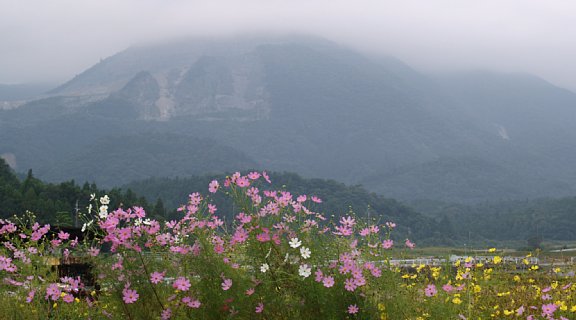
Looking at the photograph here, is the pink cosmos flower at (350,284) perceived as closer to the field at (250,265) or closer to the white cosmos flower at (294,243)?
the field at (250,265)

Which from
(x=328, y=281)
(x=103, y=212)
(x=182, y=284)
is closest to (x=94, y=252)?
(x=103, y=212)

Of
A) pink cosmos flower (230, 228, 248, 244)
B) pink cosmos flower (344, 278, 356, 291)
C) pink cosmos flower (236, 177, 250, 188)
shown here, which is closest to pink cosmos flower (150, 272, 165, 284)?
pink cosmos flower (230, 228, 248, 244)

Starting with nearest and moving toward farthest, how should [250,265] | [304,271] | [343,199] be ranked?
[304,271]
[250,265]
[343,199]

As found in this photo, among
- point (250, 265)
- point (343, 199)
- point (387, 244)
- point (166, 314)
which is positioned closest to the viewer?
point (166, 314)

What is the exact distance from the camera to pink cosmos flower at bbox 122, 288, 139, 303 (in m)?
7.73

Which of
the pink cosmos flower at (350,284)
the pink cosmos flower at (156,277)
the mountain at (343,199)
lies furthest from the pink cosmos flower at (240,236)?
the mountain at (343,199)

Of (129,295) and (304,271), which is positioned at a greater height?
(304,271)

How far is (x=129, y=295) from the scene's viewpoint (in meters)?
7.85

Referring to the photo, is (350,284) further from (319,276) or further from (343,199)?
(343,199)

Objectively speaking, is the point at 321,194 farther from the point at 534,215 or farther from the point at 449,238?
the point at 534,215

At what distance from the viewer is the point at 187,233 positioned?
816 cm

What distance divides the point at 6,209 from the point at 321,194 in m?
102

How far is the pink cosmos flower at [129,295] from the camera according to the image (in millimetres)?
7734

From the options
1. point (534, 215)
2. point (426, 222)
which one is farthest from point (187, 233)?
point (534, 215)
